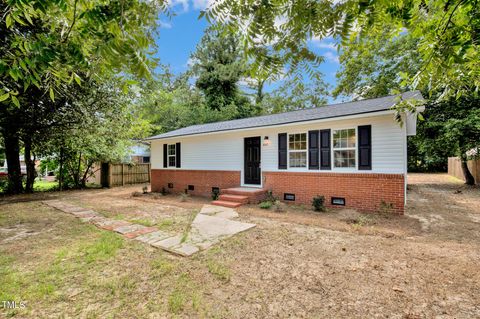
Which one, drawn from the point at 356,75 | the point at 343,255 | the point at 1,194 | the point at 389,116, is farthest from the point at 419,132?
the point at 1,194

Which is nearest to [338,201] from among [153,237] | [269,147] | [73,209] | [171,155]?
[269,147]

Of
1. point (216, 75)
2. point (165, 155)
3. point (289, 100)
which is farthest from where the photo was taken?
point (289, 100)

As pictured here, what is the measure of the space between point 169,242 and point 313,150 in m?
5.73

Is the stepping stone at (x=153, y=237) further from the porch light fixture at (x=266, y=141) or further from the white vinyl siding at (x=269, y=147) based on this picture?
the porch light fixture at (x=266, y=141)

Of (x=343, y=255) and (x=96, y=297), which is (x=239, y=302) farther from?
(x=343, y=255)

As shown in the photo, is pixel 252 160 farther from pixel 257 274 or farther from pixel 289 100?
pixel 289 100

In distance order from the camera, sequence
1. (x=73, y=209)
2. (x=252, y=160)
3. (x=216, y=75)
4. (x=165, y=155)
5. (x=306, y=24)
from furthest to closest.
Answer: (x=216, y=75) → (x=165, y=155) → (x=252, y=160) → (x=73, y=209) → (x=306, y=24)

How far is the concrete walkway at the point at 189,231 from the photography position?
14.1ft

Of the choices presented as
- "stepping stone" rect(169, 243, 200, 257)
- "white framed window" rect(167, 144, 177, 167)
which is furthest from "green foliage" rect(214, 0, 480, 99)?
"white framed window" rect(167, 144, 177, 167)

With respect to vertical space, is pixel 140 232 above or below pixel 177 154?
below

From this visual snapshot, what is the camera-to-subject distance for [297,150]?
851cm

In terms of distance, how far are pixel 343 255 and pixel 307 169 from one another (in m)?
4.56

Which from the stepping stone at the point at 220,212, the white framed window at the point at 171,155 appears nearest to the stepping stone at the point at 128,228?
the stepping stone at the point at 220,212

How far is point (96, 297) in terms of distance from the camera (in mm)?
2719
